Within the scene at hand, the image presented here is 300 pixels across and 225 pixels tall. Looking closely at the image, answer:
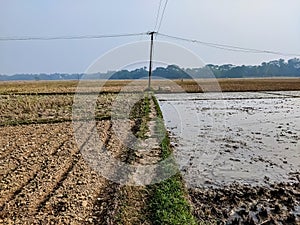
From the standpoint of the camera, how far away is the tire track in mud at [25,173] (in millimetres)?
5355

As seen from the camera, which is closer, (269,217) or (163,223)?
(163,223)

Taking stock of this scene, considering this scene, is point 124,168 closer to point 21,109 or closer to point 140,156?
point 140,156

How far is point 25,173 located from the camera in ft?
20.6

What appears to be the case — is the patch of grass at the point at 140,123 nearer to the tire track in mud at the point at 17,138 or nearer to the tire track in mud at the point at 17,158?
the tire track in mud at the point at 17,158

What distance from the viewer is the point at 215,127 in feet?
42.2

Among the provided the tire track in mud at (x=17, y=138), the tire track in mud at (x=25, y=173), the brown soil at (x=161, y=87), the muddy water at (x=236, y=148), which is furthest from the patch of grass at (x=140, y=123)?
the brown soil at (x=161, y=87)

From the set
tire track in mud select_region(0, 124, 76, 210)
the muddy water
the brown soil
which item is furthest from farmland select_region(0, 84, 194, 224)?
the brown soil

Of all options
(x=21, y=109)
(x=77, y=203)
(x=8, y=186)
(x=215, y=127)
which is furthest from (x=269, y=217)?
(x=21, y=109)

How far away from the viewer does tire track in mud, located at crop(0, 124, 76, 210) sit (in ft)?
17.6

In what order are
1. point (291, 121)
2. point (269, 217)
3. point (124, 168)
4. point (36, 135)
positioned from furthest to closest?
point (291, 121)
point (36, 135)
point (124, 168)
point (269, 217)

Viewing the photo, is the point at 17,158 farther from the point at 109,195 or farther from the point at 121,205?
the point at 121,205

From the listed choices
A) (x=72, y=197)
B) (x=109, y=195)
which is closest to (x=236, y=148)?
(x=109, y=195)

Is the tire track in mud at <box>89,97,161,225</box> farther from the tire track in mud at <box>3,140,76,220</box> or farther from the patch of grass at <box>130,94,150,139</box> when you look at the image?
the patch of grass at <box>130,94,150,139</box>

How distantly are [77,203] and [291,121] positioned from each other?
11.9m
